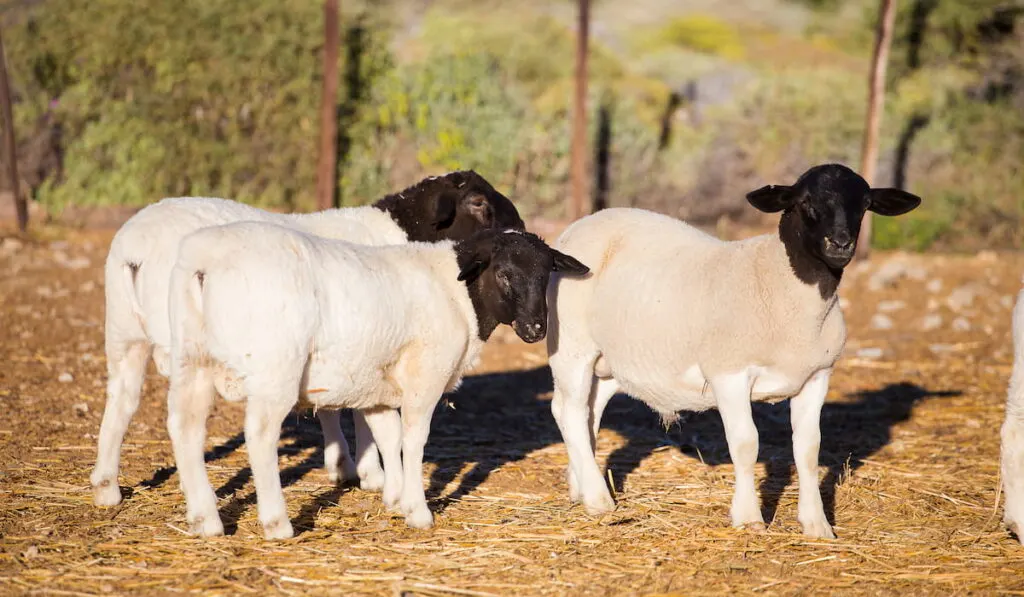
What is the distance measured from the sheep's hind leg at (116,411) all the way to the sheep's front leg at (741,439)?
3.81 metres

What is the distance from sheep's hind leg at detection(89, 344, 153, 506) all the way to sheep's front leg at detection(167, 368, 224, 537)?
100 centimetres

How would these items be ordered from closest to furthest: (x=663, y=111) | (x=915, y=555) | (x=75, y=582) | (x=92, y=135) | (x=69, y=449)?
(x=75, y=582)
(x=915, y=555)
(x=69, y=449)
(x=92, y=135)
(x=663, y=111)

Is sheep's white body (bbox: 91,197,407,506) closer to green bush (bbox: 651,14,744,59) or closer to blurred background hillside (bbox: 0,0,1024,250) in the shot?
blurred background hillside (bbox: 0,0,1024,250)

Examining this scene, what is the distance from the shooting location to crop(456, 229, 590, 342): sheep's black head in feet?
23.6

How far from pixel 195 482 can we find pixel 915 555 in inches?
167

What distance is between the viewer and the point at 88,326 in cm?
1347

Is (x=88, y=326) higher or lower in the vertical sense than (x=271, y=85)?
lower

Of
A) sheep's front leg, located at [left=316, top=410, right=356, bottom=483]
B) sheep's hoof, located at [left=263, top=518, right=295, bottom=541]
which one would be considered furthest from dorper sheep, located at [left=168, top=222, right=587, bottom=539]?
sheep's front leg, located at [left=316, top=410, right=356, bottom=483]

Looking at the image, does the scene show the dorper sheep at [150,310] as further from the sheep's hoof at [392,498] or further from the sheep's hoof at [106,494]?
the sheep's hoof at [392,498]

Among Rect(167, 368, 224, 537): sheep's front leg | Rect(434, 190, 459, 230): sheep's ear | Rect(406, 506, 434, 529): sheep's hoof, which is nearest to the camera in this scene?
Rect(167, 368, 224, 537): sheep's front leg

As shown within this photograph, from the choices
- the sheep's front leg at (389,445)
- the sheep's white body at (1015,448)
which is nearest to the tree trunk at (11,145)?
the sheep's front leg at (389,445)

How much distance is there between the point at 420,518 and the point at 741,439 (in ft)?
6.74

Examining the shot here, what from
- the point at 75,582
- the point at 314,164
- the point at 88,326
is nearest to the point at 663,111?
the point at 314,164

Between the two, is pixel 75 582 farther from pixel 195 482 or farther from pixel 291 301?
pixel 291 301
